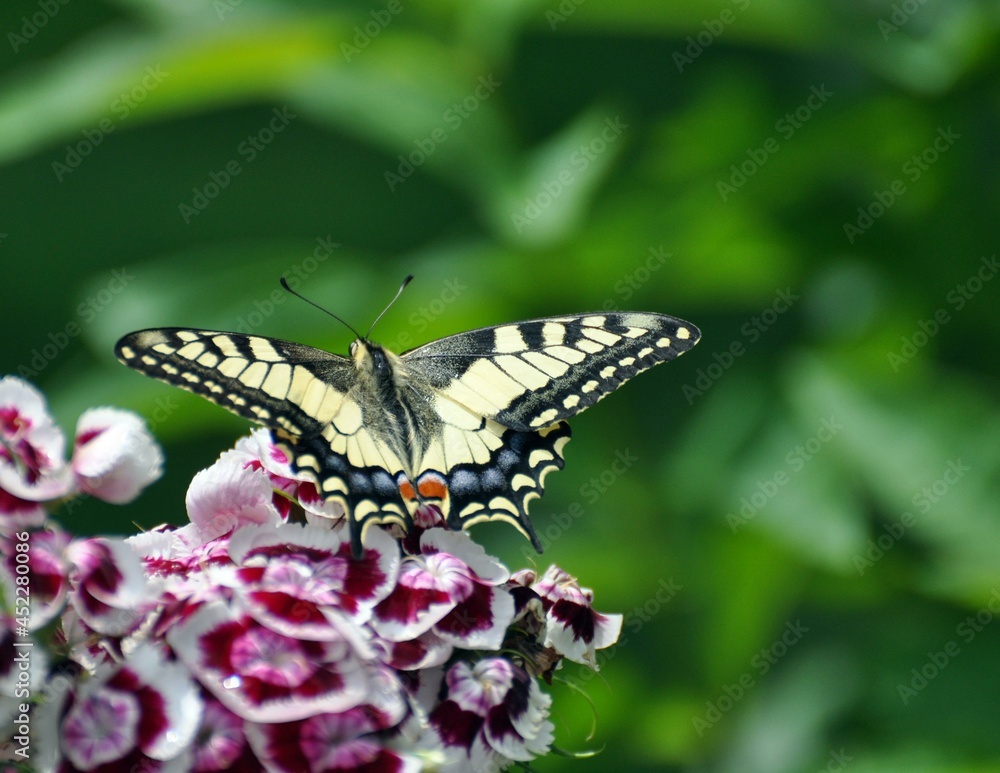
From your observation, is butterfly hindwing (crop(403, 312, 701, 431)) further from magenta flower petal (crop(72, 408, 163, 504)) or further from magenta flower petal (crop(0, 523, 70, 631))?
magenta flower petal (crop(0, 523, 70, 631))

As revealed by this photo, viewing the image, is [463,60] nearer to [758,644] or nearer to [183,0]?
[183,0]

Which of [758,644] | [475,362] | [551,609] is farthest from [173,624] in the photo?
[758,644]

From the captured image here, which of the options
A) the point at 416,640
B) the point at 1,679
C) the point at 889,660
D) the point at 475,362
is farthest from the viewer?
the point at 889,660

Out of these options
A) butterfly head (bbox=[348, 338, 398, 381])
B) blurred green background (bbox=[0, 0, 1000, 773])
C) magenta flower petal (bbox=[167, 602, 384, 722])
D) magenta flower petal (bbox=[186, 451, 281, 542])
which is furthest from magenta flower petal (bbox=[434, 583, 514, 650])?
blurred green background (bbox=[0, 0, 1000, 773])

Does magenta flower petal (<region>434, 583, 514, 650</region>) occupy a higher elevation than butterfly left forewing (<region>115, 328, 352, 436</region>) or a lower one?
higher

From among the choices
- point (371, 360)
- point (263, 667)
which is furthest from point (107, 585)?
point (371, 360)

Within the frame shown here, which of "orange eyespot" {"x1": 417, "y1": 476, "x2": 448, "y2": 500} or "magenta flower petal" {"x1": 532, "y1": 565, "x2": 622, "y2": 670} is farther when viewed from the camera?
"orange eyespot" {"x1": 417, "y1": 476, "x2": 448, "y2": 500}

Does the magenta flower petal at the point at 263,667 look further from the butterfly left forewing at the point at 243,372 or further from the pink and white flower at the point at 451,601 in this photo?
the butterfly left forewing at the point at 243,372
